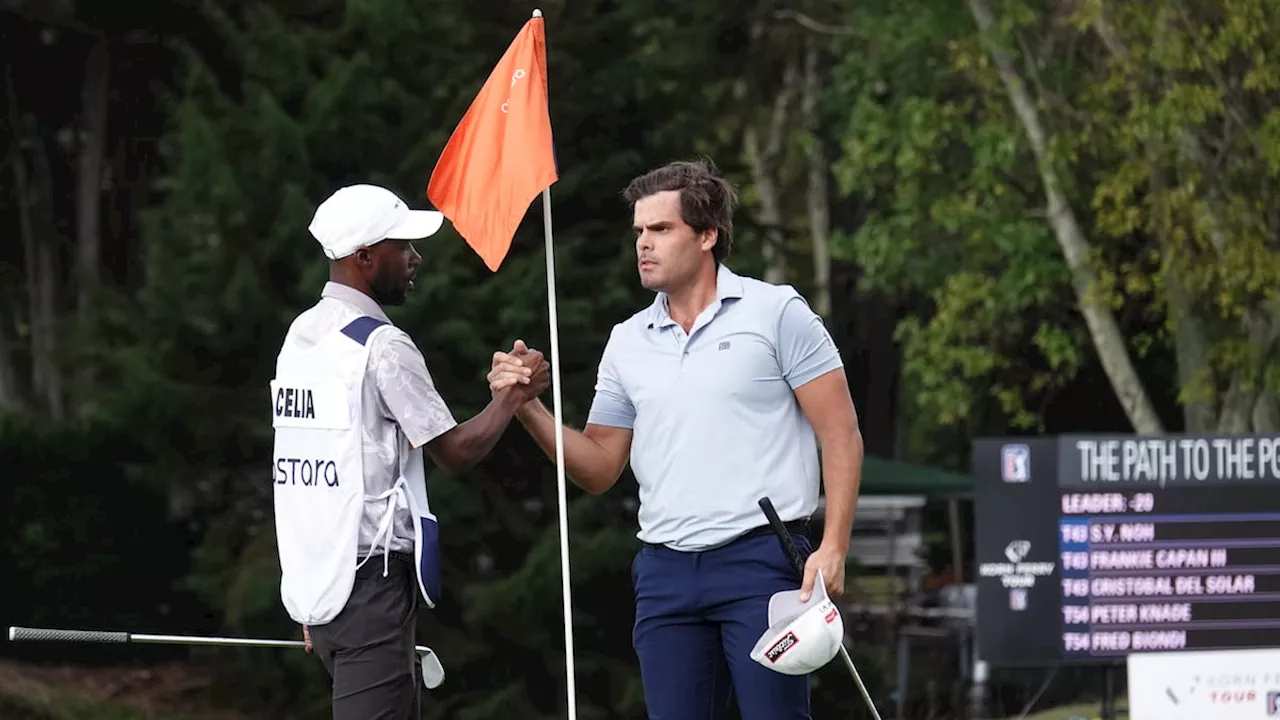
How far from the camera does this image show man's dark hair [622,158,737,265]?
4895 millimetres

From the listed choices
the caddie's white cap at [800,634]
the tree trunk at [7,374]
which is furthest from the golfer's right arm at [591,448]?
the tree trunk at [7,374]

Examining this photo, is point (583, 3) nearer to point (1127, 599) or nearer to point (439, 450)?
point (1127, 599)

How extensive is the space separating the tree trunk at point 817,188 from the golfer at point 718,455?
19.0 m

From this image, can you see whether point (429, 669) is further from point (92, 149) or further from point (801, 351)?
point (92, 149)

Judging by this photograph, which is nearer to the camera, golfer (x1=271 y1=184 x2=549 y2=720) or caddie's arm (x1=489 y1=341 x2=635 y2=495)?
golfer (x1=271 y1=184 x2=549 y2=720)

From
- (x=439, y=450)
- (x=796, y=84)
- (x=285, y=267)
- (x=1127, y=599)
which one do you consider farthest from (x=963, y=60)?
(x=439, y=450)

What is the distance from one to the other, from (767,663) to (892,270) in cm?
1467

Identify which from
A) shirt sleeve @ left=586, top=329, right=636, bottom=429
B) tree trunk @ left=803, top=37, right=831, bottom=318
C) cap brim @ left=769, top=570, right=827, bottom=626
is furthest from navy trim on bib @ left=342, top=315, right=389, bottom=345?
tree trunk @ left=803, top=37, right=831, bottom=318

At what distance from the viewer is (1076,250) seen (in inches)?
676

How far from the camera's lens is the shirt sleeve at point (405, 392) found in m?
4.73

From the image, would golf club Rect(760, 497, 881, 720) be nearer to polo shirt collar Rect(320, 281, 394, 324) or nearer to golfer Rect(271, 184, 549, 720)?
golfer Rect(271, 184, 549, 720)

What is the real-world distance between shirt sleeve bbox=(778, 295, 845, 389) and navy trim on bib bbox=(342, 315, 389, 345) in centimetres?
93

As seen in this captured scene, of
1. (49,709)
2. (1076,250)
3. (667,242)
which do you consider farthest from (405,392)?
(1076,250)

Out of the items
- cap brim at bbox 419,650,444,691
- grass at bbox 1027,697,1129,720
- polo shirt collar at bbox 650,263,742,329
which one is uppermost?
polo shirt collar at bbox 650,263,742,329
